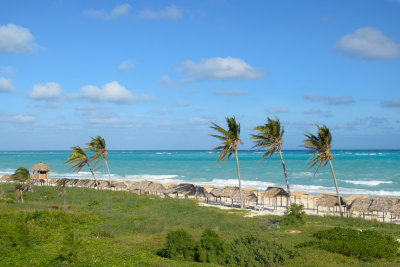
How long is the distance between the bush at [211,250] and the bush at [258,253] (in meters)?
0.24

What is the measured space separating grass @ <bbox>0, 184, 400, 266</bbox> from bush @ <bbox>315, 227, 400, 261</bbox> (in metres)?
0.36

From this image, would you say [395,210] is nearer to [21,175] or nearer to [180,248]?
[180,248]

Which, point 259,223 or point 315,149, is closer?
point 259,223

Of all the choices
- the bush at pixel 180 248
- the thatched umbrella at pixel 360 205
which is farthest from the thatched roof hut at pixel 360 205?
the bush at pixel 180 248

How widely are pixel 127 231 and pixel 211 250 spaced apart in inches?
220

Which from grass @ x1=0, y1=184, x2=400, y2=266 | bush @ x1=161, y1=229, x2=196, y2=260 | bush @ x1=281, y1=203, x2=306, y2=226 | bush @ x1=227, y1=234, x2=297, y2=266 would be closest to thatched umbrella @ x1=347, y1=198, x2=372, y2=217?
grass @ x1=0, y1=184, x2=400, y2=266

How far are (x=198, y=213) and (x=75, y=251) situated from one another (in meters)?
10.2

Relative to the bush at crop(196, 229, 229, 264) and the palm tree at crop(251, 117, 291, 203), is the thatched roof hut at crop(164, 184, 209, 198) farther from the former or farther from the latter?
the bush at crop(196, 229, 229, 264)

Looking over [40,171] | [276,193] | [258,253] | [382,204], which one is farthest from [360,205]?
[40,171]

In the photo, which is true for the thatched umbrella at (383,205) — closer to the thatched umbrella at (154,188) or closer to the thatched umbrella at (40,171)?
the thatched umbrella at (154,188)

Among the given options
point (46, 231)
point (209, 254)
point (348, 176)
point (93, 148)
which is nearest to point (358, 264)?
point (209, 254)

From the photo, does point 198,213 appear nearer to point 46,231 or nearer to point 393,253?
point 46,231

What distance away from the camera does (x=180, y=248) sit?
1033 cm

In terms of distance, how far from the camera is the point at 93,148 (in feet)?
103
